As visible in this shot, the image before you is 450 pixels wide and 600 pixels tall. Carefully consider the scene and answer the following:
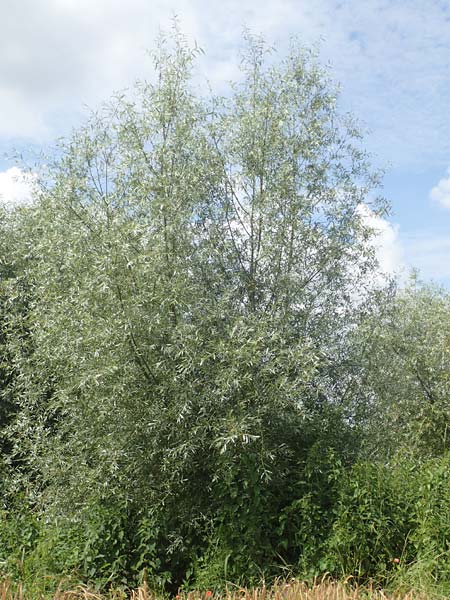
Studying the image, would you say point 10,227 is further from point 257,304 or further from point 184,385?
point 184,385

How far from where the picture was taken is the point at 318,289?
8898mm

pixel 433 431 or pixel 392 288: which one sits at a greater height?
pixel 392 288

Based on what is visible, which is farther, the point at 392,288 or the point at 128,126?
the point at 392,288

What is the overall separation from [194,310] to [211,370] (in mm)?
677

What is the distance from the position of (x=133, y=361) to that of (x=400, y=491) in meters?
2.90

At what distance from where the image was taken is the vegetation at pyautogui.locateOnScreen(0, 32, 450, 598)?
22.4 feet

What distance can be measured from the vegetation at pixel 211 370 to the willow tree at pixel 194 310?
27mm

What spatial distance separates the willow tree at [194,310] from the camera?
23.1 ft

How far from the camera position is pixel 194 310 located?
7391mm

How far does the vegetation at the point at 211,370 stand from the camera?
6836mm

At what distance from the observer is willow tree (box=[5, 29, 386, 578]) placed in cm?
705

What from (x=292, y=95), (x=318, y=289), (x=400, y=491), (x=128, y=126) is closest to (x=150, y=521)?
(x=400, y=491)

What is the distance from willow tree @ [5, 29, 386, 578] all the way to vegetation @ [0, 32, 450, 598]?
0.03 metres

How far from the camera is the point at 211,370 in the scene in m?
7.11
